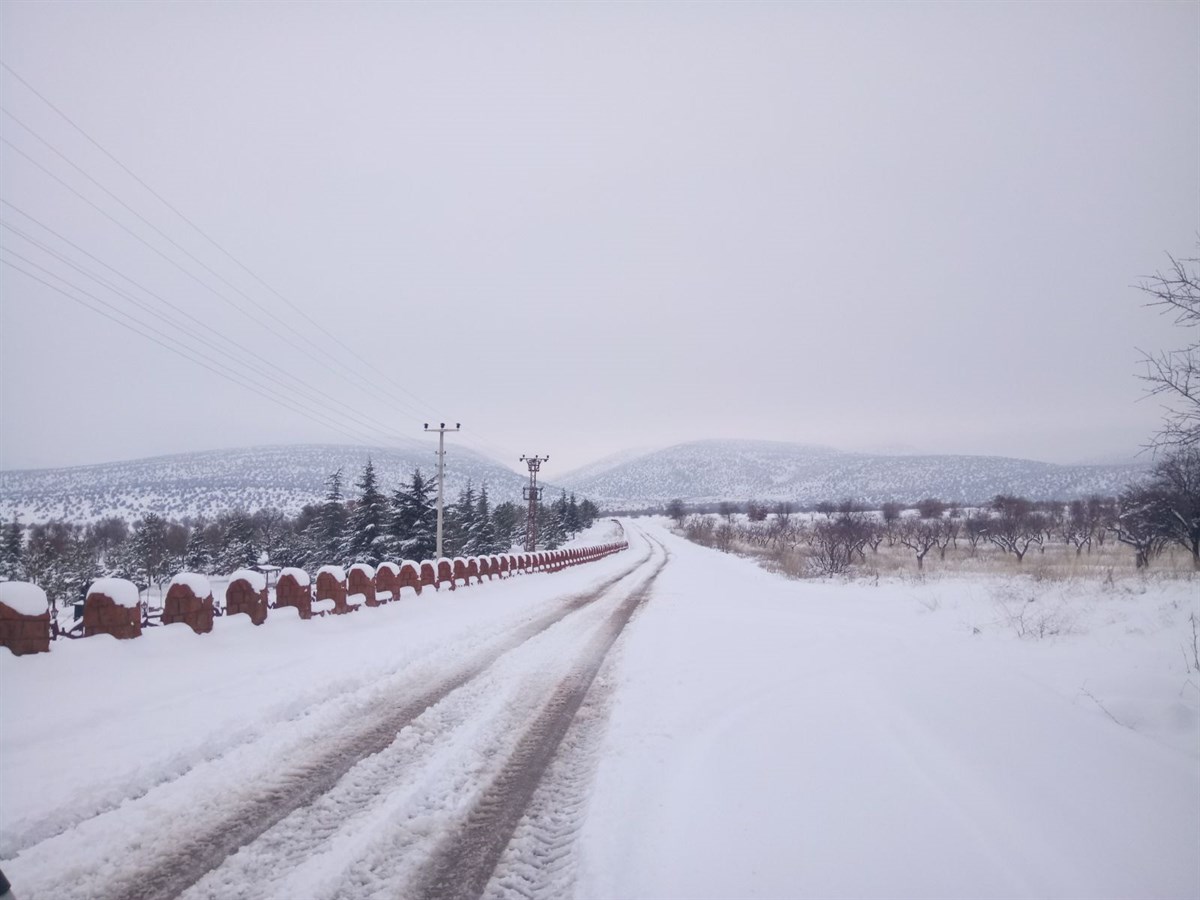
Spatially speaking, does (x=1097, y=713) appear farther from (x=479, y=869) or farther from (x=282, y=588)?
(x=282, y=588)

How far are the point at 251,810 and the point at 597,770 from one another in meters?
2.16

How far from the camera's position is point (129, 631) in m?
6.68

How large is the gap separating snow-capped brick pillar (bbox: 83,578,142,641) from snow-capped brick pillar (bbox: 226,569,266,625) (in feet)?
6.10

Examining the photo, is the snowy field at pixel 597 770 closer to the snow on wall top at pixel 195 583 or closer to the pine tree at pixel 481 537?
the snow on wall top at pixel 195 583

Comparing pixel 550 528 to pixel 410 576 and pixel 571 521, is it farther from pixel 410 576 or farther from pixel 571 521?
pixel 410 576

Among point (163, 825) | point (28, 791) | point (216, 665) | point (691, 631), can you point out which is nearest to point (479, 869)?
point (163, 825)

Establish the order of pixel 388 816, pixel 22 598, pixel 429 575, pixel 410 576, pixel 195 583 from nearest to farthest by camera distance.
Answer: pixel 388 816 → pixel 22 598 → pixel 195 583 → pixel 410 576 → pixel 429 575

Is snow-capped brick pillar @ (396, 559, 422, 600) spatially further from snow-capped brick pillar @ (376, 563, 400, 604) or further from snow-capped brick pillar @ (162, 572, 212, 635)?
snow-capped brick pillar @ (162, 572, 212, 635)

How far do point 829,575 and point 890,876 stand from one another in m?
24.6

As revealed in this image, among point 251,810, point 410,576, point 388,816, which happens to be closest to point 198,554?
point 410,576

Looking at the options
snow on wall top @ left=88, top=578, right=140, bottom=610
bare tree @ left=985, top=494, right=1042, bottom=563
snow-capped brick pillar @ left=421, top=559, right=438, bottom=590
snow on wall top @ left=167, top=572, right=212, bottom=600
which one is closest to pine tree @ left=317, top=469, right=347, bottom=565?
snow-capped brick pillar @ left=421, top=559, right=438, bottom=590

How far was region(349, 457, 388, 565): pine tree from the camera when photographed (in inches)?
1673

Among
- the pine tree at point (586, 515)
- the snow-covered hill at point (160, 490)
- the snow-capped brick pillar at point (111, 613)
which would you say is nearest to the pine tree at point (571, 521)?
the pine tree at point (586, 515)

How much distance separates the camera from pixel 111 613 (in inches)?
261
